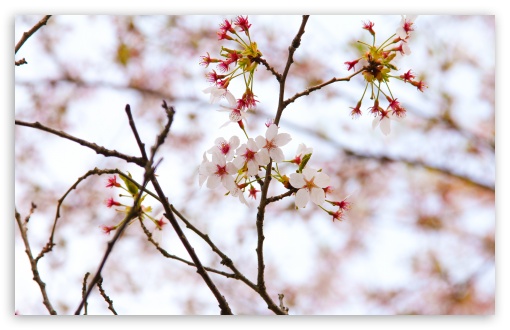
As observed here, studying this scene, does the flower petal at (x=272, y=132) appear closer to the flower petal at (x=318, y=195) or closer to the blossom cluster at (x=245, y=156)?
the blossom cluster at (x=245, y=156)

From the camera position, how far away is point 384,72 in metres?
1.00

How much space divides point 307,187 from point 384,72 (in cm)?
23

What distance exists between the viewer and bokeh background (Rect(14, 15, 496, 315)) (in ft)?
8.55

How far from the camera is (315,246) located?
3.23m

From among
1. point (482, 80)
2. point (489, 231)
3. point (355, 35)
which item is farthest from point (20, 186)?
point (489, 231)

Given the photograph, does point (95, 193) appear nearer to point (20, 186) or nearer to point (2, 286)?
point (20, 186)

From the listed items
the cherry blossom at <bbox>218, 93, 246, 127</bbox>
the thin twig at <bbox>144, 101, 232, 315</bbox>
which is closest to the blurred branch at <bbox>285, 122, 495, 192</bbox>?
the cherry blossom at <bbox>218, 93, 246, 127</bbox>

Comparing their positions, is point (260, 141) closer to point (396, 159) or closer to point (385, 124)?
point (385, 124)

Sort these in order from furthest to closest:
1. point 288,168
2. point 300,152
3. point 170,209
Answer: point 288,168
point 300,152
point 170,209

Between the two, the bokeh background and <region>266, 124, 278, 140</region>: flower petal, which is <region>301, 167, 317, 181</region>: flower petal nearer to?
<region>266, 124, 278, 140</region>: flower petal

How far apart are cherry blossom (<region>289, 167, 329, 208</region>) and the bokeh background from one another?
1383mm

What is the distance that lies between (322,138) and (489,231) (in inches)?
42.2

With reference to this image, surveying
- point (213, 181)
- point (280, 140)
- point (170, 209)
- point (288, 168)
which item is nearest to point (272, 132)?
point (280, 140)

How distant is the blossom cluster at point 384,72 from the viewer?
3.29 feet
